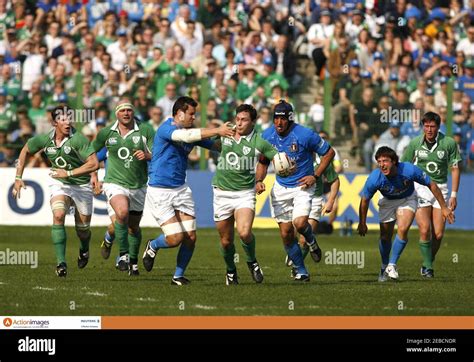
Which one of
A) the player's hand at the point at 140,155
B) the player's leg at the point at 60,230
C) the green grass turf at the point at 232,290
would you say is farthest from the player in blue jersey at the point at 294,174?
the player's leg at the point at 60,230

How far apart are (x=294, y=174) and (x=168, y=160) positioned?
6.14ft

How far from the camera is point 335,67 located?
29.8 meters

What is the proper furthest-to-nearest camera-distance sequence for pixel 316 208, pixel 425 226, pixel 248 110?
pixel 316 208 → pixel 425 226 → pixel 248 110

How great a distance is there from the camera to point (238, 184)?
17.0m

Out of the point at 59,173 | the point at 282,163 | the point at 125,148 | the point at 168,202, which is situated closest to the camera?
the point at 282,163

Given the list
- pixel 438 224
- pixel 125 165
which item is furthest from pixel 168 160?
pixel 438 224

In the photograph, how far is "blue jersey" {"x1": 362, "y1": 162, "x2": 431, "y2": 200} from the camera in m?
17.6

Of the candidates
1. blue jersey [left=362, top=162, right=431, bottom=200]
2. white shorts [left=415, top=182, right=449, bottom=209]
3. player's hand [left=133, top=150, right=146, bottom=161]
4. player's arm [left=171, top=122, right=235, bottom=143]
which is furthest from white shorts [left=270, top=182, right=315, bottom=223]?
player's hand [left=133, top=150, right=146, bottom=161]

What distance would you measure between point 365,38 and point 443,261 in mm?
9465

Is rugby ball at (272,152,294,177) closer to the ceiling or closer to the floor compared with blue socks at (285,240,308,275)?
closer to the ceiling

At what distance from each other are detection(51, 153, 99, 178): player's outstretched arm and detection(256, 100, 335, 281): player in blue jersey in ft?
7.77

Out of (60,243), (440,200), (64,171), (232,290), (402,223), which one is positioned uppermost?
(64,171)

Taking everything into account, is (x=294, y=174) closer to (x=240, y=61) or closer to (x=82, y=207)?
(x=82, y=207)

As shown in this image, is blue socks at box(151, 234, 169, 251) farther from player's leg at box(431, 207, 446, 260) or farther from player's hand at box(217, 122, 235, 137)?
player's leg at box(431, 207, 446, 260)
